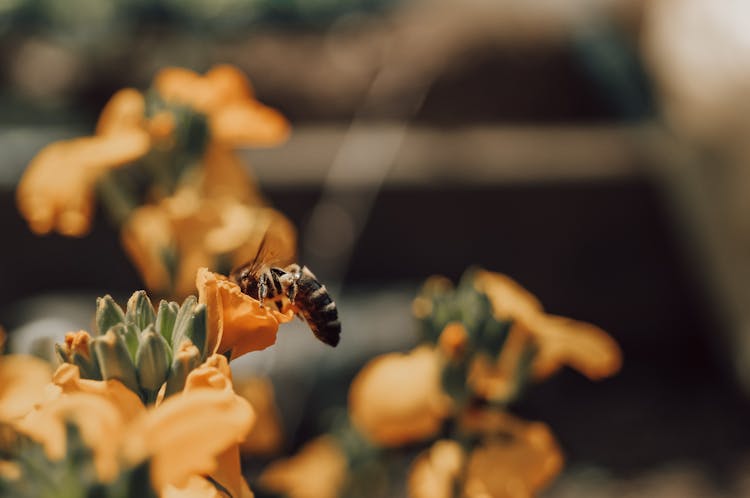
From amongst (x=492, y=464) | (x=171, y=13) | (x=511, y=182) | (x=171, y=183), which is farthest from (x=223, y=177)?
(x=171, y=13)

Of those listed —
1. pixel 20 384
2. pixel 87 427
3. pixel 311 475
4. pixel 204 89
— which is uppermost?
pixel 204 89

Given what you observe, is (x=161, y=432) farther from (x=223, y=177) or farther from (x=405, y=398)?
(x=223, y=177)

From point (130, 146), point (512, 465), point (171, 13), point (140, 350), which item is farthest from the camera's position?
point (171, 13)

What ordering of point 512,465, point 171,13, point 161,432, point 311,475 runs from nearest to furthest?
point 161,432, point 512,465, point 311,475, point 171,13

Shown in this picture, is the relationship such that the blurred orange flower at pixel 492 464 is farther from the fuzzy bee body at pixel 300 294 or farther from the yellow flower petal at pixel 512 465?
the fuzzy bee body at pixel 300 294

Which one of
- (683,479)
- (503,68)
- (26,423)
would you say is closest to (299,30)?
(503,68)

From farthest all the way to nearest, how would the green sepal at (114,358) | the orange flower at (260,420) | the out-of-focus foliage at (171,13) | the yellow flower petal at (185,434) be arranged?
the out-of-focus foliage at (171,13), the orange flower at (260,420), the green sepal at (114,358), the yellow flower petal at (185,434)

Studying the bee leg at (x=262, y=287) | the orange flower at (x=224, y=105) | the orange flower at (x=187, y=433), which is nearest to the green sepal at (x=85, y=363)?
the orange flower at (x=187, y=433)
